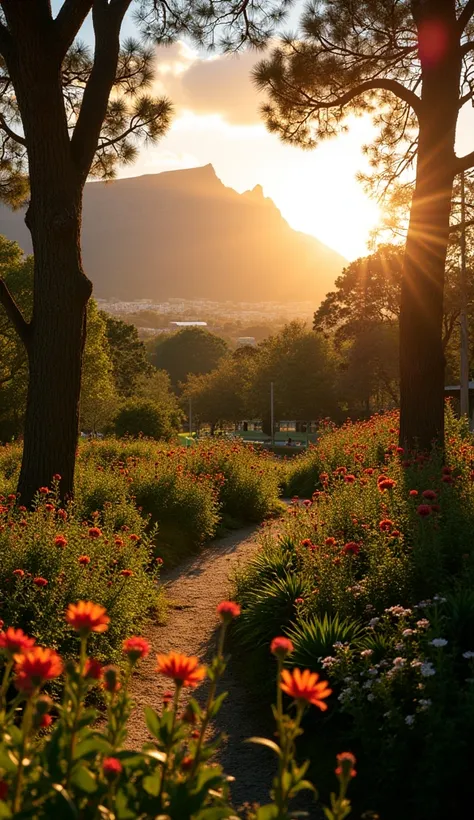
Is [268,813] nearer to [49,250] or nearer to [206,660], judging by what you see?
[206,660]

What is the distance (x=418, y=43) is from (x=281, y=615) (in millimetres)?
7811

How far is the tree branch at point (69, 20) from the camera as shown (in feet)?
23.4

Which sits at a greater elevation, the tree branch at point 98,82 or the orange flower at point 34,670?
the tree branch at point 98,82

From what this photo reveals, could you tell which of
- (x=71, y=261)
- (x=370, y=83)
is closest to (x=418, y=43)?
(x=370, y=83)

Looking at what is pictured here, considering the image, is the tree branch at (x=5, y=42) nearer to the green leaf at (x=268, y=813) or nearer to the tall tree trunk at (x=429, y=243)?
the tall tree trunk at (x=429, y=243)

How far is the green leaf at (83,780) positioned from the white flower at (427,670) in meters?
1.73

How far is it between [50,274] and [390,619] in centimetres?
479

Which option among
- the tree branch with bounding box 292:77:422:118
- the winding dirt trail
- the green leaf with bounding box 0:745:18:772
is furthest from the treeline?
the green leaf with bounding box 0:745:18:772

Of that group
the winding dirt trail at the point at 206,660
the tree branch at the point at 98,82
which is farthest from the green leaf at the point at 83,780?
the tree branch at the point at 98,82

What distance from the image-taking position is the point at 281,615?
5.34 m

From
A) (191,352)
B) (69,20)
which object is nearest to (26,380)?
(69,20)

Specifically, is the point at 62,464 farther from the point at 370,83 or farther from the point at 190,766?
the point at 370,83

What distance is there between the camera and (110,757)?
5.98 feet

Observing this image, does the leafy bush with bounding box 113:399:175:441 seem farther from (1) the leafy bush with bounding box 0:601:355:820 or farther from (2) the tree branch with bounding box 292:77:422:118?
(1) the leafy bush with bounding box 0:601:355:820
